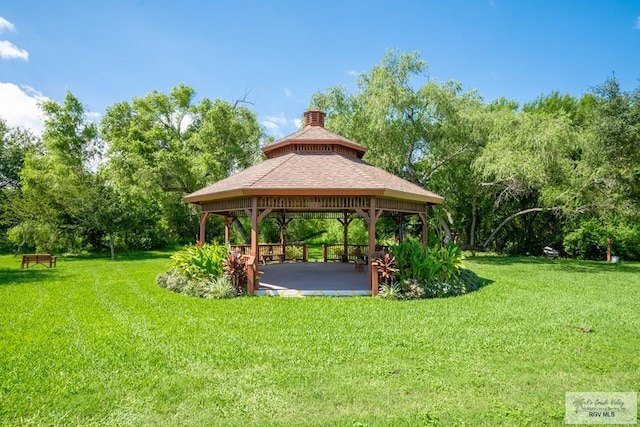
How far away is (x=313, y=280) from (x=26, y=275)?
33.0ft

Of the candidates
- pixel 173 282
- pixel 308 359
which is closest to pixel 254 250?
pixel 173 282

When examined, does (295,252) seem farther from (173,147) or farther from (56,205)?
(56,205)

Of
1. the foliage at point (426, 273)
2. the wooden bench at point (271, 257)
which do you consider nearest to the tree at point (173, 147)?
the wooden bench at point (271, 257)

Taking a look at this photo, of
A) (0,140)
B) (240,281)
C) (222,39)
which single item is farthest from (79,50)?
(0,140)

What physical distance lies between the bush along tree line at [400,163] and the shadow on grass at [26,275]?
5537mm

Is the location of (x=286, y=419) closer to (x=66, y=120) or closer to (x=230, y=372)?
(x=230, y=372)

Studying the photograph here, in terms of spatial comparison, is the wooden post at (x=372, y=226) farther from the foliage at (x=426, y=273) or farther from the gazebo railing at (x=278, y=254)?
the gazebo railing at (x=278, y=254)

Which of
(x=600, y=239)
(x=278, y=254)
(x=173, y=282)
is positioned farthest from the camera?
(x=600, y=239)

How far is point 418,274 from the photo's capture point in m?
9.27

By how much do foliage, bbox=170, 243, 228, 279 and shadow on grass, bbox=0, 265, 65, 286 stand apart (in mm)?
5203

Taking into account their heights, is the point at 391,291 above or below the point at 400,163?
below

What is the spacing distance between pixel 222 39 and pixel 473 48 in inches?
327

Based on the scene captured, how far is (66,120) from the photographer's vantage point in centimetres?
2695

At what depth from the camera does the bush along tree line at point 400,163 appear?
50.3ft
